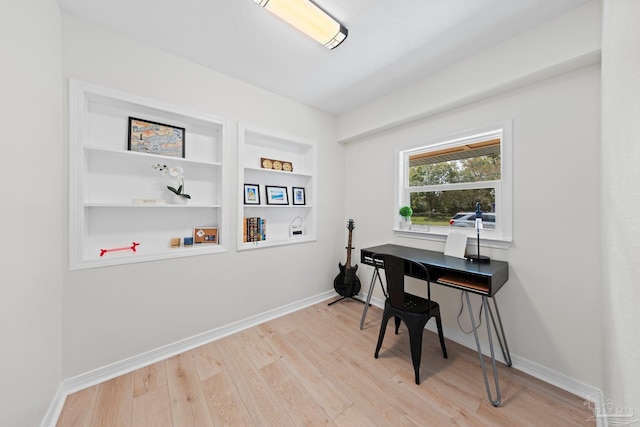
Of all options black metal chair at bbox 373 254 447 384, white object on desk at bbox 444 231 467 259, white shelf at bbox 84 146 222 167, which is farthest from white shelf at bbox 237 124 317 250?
white object on desk at bbox 444 231 467 259

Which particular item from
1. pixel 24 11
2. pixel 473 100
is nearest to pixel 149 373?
pixel 24 11

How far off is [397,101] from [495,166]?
1186 mm

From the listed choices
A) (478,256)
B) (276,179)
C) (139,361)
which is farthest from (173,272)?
(478,256)

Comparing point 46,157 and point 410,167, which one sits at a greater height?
point 410,167

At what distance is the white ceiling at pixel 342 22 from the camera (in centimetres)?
146

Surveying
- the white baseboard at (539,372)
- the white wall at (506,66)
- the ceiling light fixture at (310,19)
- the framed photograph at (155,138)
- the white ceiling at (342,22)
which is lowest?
the white baseboard at (539,372)

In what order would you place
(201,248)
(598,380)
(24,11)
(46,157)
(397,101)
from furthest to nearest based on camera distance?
1. (397,101)
2. (201,248)
3. (598,380)
4. (46,157)
5. (24,11)

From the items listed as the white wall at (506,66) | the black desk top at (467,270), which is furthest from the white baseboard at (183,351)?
the white wall at (506,66)

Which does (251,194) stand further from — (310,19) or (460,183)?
(460,183)

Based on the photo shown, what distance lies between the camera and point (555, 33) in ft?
4.98

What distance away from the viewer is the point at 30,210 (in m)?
1.15

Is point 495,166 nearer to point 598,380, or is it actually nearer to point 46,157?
point 598,380

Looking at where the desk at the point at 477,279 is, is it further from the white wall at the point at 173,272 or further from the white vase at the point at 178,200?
the white vase at the point at 178,200

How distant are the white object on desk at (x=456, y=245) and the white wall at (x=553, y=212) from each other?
0.75 ft
